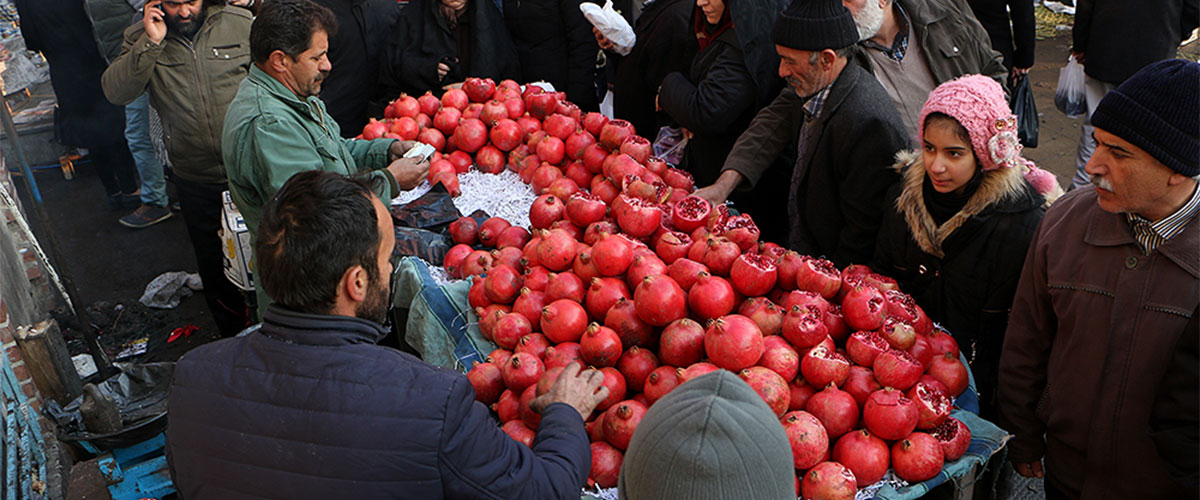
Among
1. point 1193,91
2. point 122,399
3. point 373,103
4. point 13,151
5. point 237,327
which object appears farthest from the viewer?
point 373,103

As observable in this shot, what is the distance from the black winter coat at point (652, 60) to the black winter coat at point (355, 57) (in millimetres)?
1690

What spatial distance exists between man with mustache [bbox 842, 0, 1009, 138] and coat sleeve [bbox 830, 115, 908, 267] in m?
0.46

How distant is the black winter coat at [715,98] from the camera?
4.06 m

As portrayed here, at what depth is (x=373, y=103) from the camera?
5.96 m

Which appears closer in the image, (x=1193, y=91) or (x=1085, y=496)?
(x=1193, y=91)

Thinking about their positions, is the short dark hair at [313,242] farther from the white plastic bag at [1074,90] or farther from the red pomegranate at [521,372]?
the white plastic bag at [1074,90]

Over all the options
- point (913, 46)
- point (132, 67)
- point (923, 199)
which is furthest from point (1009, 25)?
point (132, 67)

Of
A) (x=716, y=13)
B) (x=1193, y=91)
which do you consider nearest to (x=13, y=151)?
(x=716, y=13)

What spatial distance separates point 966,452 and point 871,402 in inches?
13.8

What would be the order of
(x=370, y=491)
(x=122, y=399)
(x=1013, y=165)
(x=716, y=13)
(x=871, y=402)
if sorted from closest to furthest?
(x=370, y=491) → (x=871, y=402) → (x=1013, y=165) → (x=122, y=399) → (x=716, y=13)

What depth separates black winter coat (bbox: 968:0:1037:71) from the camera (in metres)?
5.14

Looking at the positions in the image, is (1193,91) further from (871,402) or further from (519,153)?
(519,153)

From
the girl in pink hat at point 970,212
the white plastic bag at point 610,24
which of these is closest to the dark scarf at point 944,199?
the girl in pink hat at point 970,212

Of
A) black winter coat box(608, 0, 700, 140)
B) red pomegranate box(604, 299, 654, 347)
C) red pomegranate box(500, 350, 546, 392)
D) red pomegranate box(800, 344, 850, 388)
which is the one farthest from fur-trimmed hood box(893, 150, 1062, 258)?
black winter coat box(608, 0, 700, 140)
